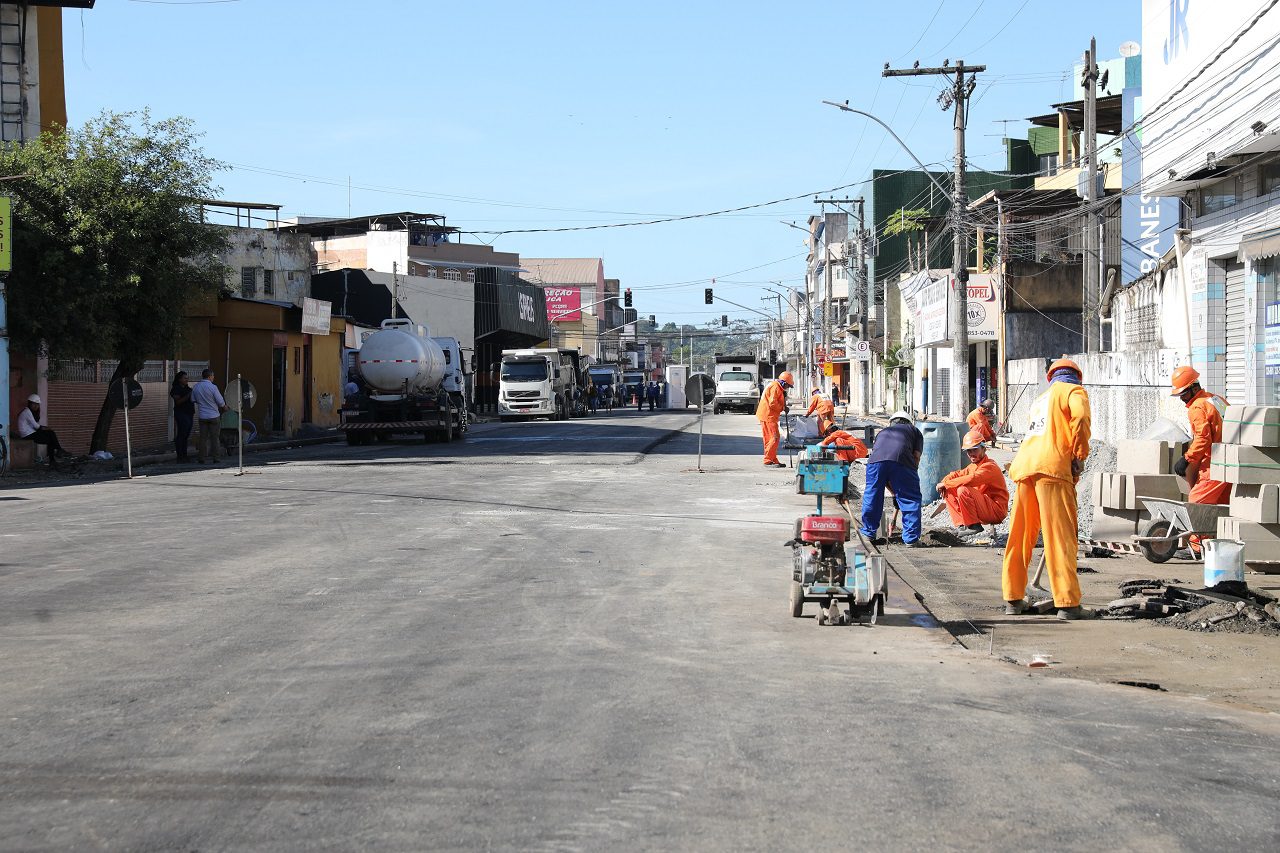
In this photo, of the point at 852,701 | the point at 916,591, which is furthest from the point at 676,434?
the point at 852,701

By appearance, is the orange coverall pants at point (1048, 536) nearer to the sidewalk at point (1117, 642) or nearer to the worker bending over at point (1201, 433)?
the sidewalk at point (1117, 642)

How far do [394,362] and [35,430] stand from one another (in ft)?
36.2

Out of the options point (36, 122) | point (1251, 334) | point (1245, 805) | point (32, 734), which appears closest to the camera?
point (1245, 805)

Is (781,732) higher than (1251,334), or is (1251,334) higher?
(1251,334)

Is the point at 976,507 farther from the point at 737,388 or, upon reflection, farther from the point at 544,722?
the point at 737,388

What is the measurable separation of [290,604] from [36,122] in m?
25.6

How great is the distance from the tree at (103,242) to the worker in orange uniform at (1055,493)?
20.4 meters

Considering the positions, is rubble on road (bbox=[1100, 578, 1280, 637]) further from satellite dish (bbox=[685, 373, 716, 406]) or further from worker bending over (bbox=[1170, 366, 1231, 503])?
satellite dish (bbox=[685, 373, 716, 406])

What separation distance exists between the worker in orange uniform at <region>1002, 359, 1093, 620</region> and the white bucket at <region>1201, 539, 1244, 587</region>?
112 centimetres

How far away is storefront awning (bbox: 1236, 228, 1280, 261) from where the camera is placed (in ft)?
55.6

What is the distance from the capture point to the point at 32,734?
231 inches

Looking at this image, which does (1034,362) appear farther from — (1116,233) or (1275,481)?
(1275,481)

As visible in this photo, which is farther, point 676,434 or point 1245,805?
point 676,434

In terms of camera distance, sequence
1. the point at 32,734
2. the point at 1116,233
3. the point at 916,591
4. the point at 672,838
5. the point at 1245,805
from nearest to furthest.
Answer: the point at 672,838 → the point at 1245,805 → the point at 32,734 → the point at 916,591 → the point at 1116,233
